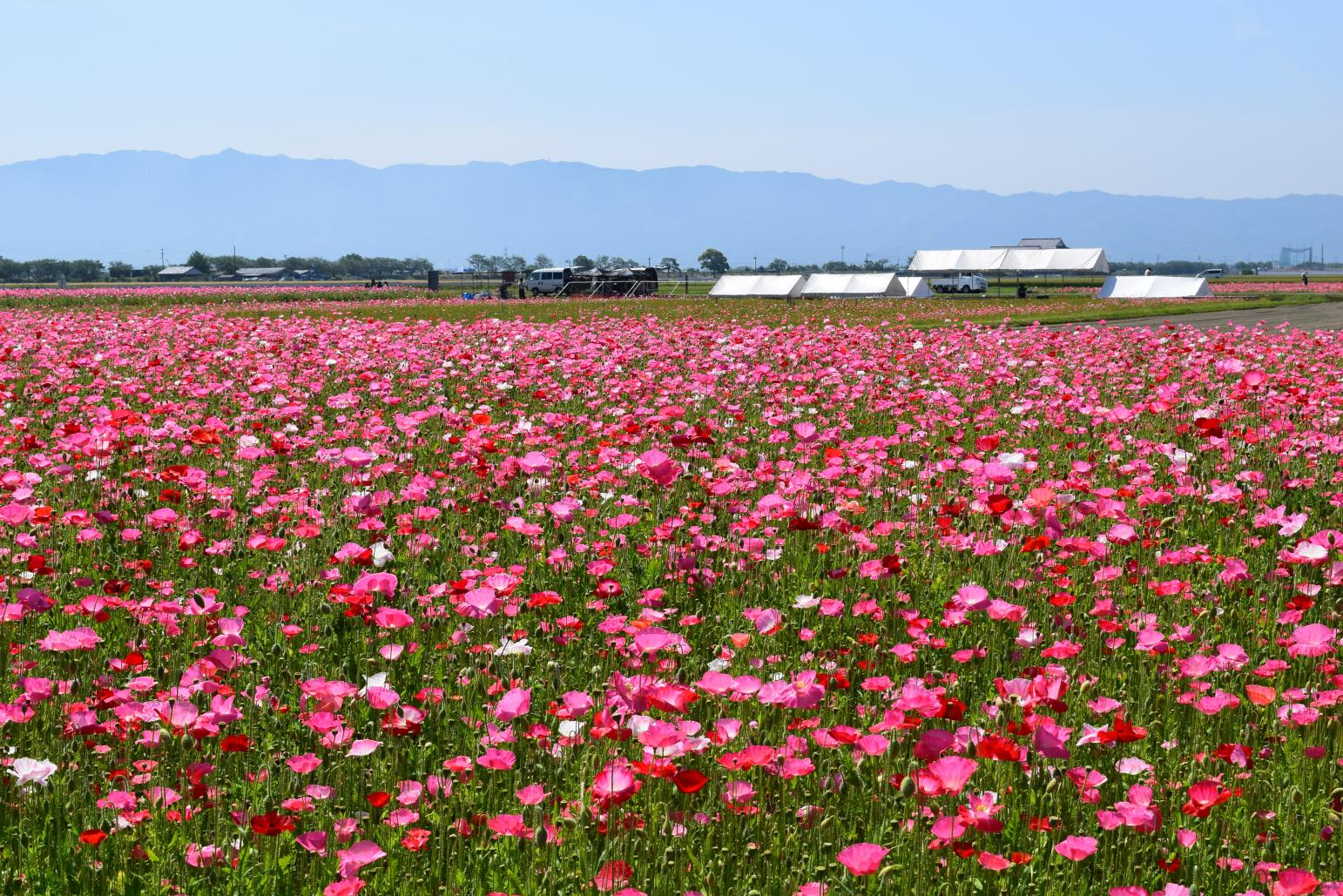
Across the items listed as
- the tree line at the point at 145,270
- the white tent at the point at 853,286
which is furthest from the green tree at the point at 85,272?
the white tent at the point at 853,286

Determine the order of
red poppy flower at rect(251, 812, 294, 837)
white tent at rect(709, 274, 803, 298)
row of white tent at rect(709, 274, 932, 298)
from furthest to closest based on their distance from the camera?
row of white tent at rect(709, 274, 932, 298) → white tent at rect(709, 274, 803, 298) → red poppy flower at rect(251, 812, 294, 837)

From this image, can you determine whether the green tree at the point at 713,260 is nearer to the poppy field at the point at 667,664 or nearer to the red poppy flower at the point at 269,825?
the poppy field at the point at 667,664

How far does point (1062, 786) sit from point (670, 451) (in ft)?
13.1

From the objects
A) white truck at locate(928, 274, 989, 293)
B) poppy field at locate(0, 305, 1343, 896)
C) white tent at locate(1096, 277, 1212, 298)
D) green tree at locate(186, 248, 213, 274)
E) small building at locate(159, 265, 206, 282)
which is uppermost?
green tree at locate(186, 248, 213, 274)

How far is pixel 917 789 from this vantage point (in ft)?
8.68

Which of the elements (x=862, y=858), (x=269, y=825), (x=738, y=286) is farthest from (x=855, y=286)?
(x=862, y=858)

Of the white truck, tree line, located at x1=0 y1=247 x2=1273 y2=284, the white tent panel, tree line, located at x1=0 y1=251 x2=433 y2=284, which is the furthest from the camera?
tree line, located at x1=0 y1=251 x2=433 y2=284

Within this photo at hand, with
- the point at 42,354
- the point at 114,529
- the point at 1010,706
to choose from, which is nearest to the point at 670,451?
the point at 114,529

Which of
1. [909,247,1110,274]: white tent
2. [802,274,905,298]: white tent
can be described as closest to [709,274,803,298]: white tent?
[802,274,905,298]: white tent

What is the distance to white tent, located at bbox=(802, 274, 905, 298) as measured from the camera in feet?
139

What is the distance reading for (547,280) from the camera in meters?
55.6

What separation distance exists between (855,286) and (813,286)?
1.75 metres

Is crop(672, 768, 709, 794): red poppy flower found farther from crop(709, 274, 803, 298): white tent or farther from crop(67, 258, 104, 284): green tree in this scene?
crop(67, 258, 104, 284): green tree

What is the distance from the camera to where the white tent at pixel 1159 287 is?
127 feet
